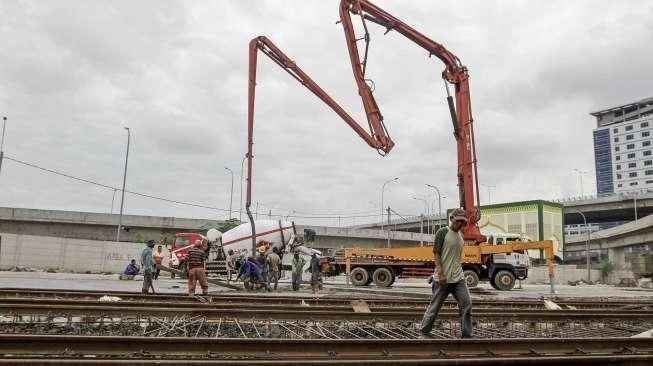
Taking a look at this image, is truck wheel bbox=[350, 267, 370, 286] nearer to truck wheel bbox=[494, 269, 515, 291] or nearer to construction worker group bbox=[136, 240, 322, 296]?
construction worker group bbox=[136, 240, 322, 296]

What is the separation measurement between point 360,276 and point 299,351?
60.4ft

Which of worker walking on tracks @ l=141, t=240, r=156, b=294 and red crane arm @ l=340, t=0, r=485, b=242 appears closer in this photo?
worker walking on tracks @ l=141, t=240, r=156, b=294

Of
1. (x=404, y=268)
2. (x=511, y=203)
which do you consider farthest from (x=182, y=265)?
(x=511, y=203)

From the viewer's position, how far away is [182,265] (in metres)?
27.8

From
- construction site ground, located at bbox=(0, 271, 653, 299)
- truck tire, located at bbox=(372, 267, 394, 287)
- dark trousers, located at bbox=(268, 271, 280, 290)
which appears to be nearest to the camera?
construction site ground, located at bbox=(0, 271, 653, 299)

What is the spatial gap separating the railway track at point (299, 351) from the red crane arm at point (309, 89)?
486 inches

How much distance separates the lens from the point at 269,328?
7336 mm

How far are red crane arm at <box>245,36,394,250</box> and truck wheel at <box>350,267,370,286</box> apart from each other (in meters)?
6.56

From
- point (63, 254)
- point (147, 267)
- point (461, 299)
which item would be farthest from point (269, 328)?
point (63, 254)

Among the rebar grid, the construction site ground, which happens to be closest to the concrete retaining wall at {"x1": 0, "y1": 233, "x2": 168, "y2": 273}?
the construction site ground

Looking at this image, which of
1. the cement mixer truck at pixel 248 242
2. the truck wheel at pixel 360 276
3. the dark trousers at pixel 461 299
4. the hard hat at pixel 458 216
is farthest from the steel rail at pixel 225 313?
the truck wheel at pixel 360 276

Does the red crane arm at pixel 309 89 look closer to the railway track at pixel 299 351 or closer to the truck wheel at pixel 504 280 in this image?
the truck wheel at pixel 504 280

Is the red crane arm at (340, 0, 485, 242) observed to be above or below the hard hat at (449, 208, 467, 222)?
above

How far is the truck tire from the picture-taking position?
22.5 m
